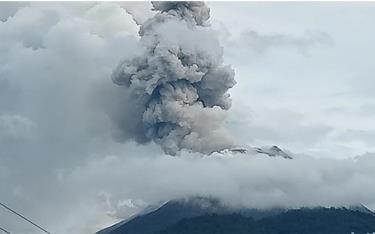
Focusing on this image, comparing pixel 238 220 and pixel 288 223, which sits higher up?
pixel 238 220

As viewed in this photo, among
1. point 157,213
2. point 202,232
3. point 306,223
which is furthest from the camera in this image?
point 157,213

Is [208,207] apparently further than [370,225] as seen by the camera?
Yes

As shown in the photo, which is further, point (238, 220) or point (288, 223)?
point (238, 220)

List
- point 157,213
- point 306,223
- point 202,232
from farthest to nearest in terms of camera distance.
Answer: point 157,213, point 306,223, point 202,232

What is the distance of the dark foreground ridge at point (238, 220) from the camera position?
141250 mm

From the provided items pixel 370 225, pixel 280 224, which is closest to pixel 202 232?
pixel 280 224

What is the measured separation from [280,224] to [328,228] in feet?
45.4

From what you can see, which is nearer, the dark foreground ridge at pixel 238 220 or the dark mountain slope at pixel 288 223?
the dark mountain slope at pixel 288 223

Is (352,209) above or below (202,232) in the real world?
above

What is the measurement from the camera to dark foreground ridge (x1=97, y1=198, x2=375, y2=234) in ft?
463

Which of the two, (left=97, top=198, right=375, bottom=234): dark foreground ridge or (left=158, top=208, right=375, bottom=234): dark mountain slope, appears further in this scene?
(left=97, top=198, right=375, bottom=234): dark foreground ridge

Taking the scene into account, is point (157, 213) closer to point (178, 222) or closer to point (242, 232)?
point (178, 222)

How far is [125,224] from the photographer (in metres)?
157

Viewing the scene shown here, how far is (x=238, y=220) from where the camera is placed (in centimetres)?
15525
